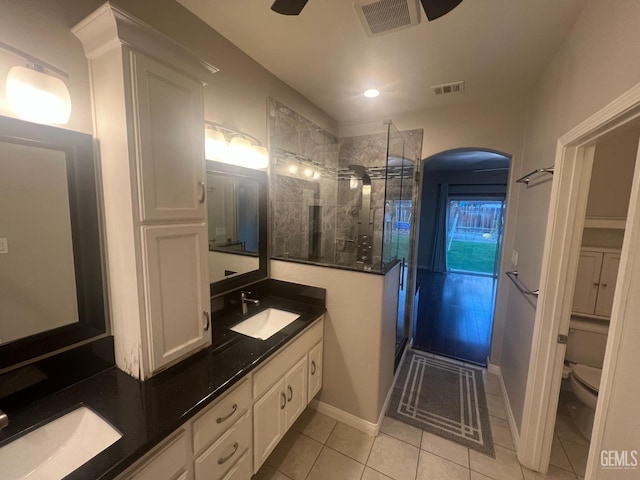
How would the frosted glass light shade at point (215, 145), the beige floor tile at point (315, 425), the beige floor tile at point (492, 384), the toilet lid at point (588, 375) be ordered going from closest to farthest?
the frosted glass light shade at point (215, 145) → the toilet lid at point (588, 375) → the beige floor tile at point (315, 425) → the beige floor tile at point (492, 384)

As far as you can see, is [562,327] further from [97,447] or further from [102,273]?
[102,273]

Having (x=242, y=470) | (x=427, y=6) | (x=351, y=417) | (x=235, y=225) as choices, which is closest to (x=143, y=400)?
(x=242, y=470)

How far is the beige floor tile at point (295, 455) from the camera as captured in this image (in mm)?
1625

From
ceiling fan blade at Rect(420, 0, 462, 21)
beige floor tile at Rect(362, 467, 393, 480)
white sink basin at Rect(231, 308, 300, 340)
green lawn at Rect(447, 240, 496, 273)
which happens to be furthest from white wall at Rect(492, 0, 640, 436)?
green lawn at Rect(447, 240, 496, 273)

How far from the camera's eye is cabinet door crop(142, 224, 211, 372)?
43.1 inches

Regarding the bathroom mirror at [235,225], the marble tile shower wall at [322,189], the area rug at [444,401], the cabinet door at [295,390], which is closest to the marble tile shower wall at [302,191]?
the marble tile shower wall at [322,189]

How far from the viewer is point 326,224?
9.54 feet

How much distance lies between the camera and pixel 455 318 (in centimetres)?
392

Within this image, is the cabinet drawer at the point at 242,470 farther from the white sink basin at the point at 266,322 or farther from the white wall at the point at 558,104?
the white wall at the point at 558,104

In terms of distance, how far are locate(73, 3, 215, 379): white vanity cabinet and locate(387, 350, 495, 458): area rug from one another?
1853 mm

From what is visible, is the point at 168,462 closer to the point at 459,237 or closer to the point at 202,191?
the point at 202,191

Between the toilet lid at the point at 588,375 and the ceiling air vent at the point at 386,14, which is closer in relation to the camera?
the ceiling air vent at the point at 386,14

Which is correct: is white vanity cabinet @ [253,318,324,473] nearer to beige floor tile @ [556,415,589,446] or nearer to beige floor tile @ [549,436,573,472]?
beige floor tile @ [549,436,573,472]

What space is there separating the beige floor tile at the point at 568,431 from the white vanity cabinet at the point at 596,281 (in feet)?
2.78
